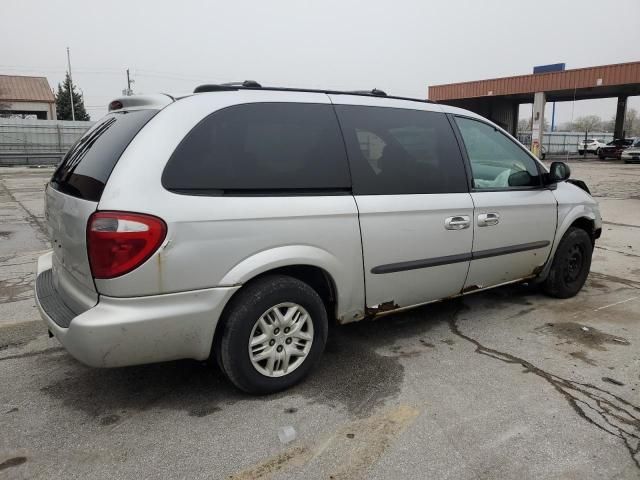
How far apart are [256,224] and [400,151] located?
128 centimetres

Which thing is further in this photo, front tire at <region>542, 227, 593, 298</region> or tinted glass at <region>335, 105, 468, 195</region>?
front tire at <region>542, 227, 593, 298</region>

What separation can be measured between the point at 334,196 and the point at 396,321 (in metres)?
1.62

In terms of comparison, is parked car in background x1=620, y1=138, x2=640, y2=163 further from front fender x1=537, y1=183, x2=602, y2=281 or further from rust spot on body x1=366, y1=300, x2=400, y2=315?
rust spot on body x1=366, y1=300, x2=400, y2=315

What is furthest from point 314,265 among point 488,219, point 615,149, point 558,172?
point 615,149

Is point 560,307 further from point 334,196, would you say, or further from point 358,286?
point 334,196

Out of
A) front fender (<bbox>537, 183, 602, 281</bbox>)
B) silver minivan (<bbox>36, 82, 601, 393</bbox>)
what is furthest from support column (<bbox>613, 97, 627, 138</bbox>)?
silver minivan (<bbox>36, 82, 601, 393</bbox>)

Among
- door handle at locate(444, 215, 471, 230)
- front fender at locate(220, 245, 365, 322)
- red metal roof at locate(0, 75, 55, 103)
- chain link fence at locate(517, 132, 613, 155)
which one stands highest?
red metal roof at locate(0, 75, 55, 103)

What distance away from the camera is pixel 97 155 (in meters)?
2.81

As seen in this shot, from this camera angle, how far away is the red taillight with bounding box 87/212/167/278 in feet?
7.83

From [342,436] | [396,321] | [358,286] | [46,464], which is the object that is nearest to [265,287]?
[358,286]

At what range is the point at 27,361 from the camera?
3.44 m

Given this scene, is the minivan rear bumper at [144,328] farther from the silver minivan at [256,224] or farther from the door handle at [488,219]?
the door handle at [488,219]

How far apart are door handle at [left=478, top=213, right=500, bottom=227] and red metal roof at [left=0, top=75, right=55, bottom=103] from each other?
154 feet

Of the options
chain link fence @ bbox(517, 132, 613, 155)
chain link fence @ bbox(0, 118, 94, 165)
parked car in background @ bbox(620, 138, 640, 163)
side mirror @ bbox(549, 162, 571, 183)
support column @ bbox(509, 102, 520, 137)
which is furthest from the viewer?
chain link fence @ bbox(517, 132, 613, 155)
